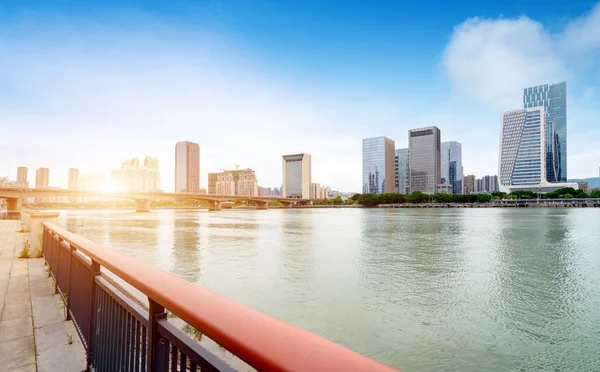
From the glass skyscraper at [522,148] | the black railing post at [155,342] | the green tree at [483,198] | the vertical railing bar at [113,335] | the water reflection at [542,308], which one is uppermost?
the glass skyscraper at [522,148]

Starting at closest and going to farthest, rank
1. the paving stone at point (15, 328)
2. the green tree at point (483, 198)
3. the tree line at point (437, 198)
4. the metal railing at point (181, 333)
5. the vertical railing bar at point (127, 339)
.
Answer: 1. the metal railing at point (181, 333)
2. the vertical railing bar at point (127, 339)
3. the paving stone at point (15, 328)
4. the tree line at point (437, 198)
5. the green tree at point (483, 198)

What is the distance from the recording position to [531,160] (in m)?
184

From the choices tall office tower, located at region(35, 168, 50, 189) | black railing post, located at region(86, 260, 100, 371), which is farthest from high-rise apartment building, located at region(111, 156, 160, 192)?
black railing post, located at region(86, 260, 100, 371)

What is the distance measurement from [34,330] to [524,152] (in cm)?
22105

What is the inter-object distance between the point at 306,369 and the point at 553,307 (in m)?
13.3

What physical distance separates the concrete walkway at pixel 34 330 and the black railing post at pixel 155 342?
239 centimetres

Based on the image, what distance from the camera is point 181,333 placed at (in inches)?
74.2

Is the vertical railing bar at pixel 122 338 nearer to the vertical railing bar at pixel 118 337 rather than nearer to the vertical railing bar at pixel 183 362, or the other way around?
the vertical railing bar at pixel 118 337

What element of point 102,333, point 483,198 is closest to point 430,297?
point 102,333

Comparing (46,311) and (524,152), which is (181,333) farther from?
(524,152)

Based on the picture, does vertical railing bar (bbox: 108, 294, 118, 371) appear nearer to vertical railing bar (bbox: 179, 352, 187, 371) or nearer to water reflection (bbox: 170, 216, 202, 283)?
vertical railing bar (bbox: 179, 352, 187, 371)

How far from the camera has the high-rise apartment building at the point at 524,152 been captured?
182 metres

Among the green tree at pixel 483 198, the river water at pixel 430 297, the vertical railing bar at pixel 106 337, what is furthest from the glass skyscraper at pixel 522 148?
the vertical railing bar at pixel 106 337

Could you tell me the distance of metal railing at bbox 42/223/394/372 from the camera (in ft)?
3.67
